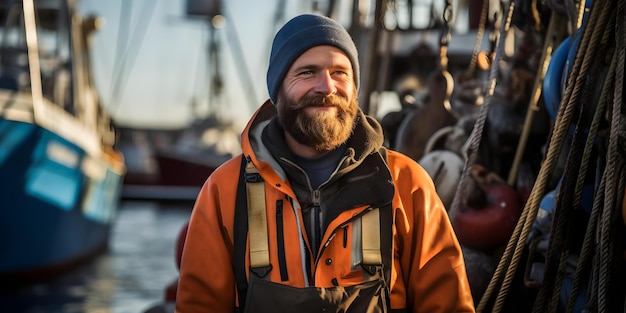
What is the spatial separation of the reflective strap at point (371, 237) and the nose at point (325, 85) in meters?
0.36

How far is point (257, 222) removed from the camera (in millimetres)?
2410

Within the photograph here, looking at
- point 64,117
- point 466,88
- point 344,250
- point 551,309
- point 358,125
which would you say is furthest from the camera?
point 64,117

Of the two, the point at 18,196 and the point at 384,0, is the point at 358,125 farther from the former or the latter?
the point at 18,196

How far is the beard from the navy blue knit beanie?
0.10m

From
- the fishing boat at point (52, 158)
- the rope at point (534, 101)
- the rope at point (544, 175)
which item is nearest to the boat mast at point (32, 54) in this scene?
the fishing boat at point (52, 158)

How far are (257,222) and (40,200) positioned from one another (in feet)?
32.6

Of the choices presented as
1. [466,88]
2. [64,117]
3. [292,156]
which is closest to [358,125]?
[292,156]

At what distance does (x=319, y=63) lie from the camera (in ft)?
8.04

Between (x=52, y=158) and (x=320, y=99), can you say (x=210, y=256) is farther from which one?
(x=52, y=158)

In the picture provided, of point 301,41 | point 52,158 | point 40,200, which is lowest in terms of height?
point 40,200

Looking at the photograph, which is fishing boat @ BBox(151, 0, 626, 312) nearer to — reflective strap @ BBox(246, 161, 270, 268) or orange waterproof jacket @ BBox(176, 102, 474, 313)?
orange waterproof jacket @ BBox(176, 102, 474, 313)

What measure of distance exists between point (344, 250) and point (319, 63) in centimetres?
54

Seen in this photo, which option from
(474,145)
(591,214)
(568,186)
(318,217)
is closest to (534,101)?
(474,145)

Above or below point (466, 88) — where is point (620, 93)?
above
